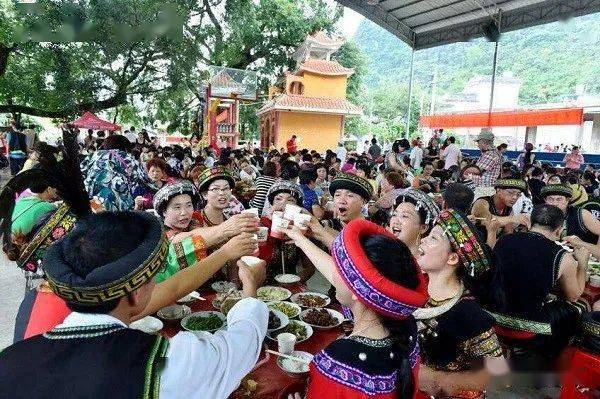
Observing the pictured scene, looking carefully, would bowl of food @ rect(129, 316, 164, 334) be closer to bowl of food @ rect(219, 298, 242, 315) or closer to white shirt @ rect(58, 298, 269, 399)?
bowl of food @ rect(219, 298, 242, 315)

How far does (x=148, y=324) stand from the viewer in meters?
2.51

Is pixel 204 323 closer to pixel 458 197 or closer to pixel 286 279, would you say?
pixel 286 279

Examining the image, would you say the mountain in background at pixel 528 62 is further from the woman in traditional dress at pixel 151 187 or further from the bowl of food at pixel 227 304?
the bowl of food at pixel 227 304

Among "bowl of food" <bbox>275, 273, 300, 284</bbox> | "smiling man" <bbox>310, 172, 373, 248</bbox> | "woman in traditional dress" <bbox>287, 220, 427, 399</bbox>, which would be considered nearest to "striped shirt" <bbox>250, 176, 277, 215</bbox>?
Answer: "smiling man" <bbox>310, 172, 373, 248</bbox>

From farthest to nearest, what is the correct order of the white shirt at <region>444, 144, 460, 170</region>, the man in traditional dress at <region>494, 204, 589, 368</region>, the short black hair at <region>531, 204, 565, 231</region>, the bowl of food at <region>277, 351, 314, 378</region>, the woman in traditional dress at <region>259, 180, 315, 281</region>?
the white shirt at <region>444, 144, 460, 170</region> < the woman in traditional dress at <region>259, 180, 315, 281</region> < the short black hair at <region>531, 204, 565, 231</region> < the man in traditional dress at <region>494, 204, 589, 368</region> < the bowl of food at <region>277, 351, 314, 378</region>

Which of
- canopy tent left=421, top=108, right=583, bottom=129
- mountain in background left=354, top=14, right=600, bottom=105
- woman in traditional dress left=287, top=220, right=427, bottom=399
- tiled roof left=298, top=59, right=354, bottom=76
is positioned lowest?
woman in traditional dress left=287, top=220, right=427, bottom=399

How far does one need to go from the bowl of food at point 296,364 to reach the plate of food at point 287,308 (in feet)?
1.61

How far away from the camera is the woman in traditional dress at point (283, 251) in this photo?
3816mm

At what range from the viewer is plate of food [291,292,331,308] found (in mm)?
2970

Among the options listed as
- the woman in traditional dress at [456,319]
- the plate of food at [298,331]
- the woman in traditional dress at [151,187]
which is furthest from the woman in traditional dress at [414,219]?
the woman in traditional dress at [151,187]

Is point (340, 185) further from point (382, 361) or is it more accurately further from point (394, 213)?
point (382, 361)

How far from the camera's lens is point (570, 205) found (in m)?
5.26

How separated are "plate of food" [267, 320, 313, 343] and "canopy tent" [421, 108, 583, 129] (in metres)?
18.9

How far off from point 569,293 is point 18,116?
2154cm
